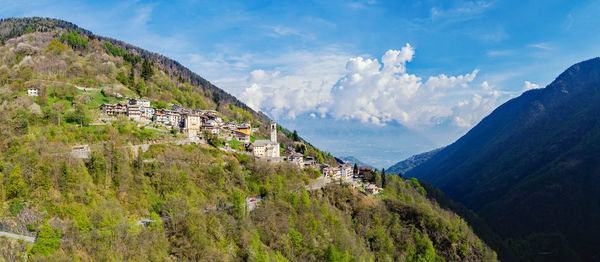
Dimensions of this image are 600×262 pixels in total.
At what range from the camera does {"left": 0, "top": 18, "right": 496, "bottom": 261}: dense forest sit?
32.7m

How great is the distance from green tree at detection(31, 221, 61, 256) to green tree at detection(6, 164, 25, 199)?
6.32m

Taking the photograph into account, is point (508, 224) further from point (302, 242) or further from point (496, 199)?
point (302, 242)

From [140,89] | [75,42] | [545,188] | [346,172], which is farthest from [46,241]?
[545,188]

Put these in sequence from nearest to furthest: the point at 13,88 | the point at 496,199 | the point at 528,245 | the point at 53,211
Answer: the point at 53,211
the point at 13,88
the point at 528,245
the point at 496,199

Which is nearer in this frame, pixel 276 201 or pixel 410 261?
pixel 276 201

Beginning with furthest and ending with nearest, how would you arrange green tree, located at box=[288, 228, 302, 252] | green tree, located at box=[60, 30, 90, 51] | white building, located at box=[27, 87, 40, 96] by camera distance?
green tree, located at box=[60, 30, 90, 51], white building, located at box=[27, 87, 40, 96], green tree, located at box=[288, 228, 302, 252]

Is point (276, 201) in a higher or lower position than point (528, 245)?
higher

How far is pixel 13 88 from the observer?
59.0 meters

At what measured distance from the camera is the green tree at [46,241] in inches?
1118

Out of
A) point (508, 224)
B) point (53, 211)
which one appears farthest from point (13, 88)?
point (508, 224)

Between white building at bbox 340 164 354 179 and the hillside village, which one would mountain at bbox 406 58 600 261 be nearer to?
white building at bbox 340 164 354 179

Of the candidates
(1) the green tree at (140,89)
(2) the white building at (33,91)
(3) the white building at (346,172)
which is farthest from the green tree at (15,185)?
(3) the white building at (346,172)

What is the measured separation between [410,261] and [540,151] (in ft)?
517

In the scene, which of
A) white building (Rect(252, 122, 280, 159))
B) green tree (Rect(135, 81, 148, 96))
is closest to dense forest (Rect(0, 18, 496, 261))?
green tree (Rect(135, 81, 148, 96))
